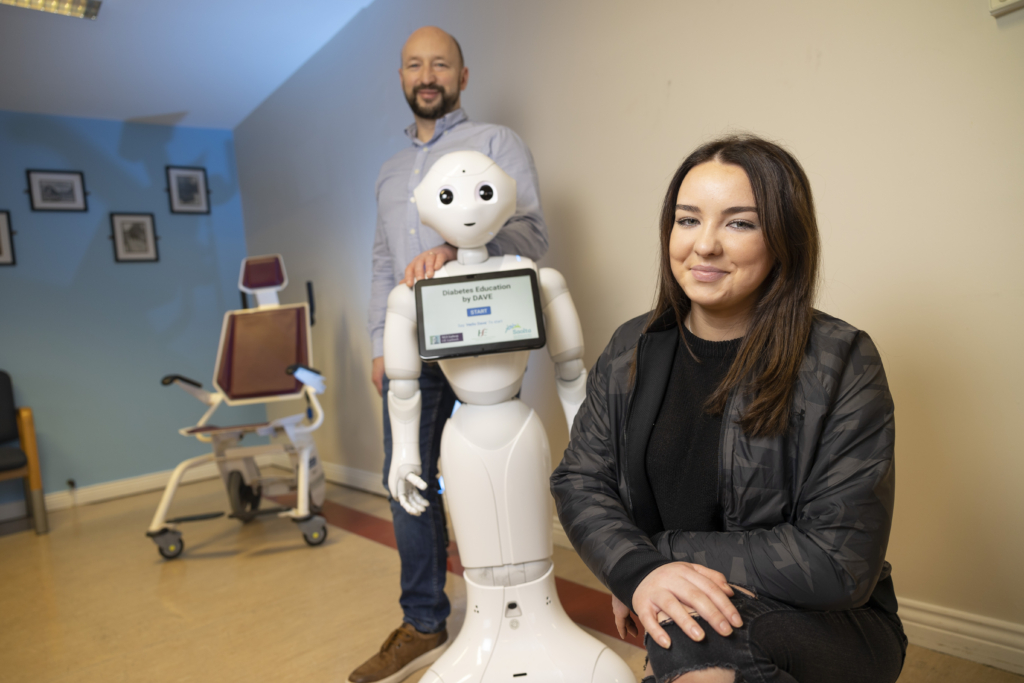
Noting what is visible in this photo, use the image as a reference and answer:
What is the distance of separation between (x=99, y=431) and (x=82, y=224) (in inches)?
53.5

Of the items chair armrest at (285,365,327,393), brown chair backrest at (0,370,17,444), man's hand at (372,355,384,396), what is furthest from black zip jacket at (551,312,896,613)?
brown chair backrest at (0,370,17,444)

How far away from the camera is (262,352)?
3.59 meters

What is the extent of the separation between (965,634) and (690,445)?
1.07m

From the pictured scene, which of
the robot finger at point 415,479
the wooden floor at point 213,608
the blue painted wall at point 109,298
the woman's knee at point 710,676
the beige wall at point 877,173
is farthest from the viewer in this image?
the blue painted wall at point 109,298

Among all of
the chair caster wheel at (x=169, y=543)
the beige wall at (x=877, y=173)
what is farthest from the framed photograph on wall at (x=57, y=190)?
the beige wall at (x=877, y=173)

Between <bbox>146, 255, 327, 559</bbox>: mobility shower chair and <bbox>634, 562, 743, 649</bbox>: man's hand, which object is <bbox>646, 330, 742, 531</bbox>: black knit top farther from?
<bbox>146, 255, 327, 559</bbox>: mobility shower chair

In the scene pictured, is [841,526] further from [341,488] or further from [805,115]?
[341,488]

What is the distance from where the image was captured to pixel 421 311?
1.53 m

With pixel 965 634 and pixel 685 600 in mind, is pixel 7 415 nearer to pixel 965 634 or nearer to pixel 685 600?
pixel 685 600

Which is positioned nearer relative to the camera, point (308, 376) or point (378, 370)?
point (378, 370)

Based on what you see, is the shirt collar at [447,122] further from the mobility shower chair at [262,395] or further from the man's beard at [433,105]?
the mobility shower chair at [262,395]

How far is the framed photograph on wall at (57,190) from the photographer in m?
4.29

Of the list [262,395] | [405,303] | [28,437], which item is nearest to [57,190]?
[28,437]

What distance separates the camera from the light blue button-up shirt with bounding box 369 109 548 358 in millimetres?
1825
